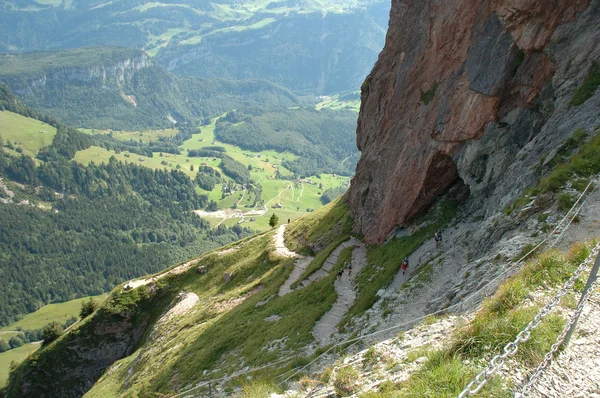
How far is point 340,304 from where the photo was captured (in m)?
41.5

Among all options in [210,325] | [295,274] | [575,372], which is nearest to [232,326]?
[210,325]

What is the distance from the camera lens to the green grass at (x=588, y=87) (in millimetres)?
30297

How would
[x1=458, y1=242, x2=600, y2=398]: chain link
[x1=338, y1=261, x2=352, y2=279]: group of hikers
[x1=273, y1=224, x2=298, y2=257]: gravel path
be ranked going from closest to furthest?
[x1=458, y1=242, x2=600, y2=398]: chain link, [x1=338, y1=261, x2=352, y2=279]: group of hikers, [x1=273, y1=224, x2=298, y2=257]: gravel path

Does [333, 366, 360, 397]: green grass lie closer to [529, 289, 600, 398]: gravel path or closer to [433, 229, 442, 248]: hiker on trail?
[529, 289, 600, 398]: gravel path

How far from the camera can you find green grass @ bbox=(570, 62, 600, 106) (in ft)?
99.4

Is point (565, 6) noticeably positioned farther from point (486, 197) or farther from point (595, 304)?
point (595, 304)

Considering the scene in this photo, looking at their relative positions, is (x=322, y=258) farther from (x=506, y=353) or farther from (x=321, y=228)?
(x=506, y=353)

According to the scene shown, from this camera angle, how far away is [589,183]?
2294 cm

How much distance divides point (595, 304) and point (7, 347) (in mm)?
246562

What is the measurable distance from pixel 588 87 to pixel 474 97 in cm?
1061

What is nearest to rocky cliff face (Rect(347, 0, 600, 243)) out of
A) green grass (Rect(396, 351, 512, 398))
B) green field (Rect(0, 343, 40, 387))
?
green grass (Rect(396, 351, 512, 398))

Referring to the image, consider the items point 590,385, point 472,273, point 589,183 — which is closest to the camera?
point 590,385

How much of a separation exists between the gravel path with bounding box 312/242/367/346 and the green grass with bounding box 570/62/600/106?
2611cm

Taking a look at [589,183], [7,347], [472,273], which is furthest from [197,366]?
[7,347]
